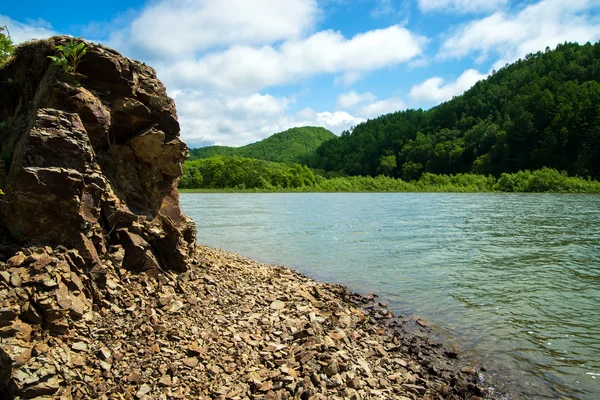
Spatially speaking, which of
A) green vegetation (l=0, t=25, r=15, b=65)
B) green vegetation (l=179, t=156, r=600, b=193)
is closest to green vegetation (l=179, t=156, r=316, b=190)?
green vegetation (l=179, t=156, r=600, b=193)

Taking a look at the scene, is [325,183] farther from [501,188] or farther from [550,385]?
[550,385]

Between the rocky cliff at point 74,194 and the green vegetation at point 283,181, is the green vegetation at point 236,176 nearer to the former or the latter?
the green vegetation at point 283,181

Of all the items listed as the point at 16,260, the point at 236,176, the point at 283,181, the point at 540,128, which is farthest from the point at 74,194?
the point at 540,128

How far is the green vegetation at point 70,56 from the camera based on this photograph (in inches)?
330

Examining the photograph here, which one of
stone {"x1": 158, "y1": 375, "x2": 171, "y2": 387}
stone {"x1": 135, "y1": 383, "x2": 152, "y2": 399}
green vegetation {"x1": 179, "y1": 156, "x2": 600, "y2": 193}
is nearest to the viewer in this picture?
stone {"x1": 135, "y1": 383, "x2": 152, "y2": 399}

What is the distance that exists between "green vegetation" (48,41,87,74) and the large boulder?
0.72ft

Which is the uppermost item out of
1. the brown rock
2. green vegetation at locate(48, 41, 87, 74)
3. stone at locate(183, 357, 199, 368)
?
green vegetation at locate(48, 41, 87, 74)

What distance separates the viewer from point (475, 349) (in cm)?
958

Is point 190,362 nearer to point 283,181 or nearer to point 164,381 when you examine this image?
point 164,381

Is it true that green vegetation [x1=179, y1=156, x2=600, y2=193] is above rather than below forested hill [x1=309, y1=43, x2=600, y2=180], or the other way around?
below

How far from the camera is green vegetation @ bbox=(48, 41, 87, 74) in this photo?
8375 mm

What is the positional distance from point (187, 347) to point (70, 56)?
21.8 ft

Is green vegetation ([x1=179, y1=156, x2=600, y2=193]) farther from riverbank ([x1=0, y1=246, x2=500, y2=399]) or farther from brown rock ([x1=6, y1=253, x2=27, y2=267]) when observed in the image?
brown rock ([x1=6, y1=253, x2=27, y2=267])

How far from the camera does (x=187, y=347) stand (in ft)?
22.9
